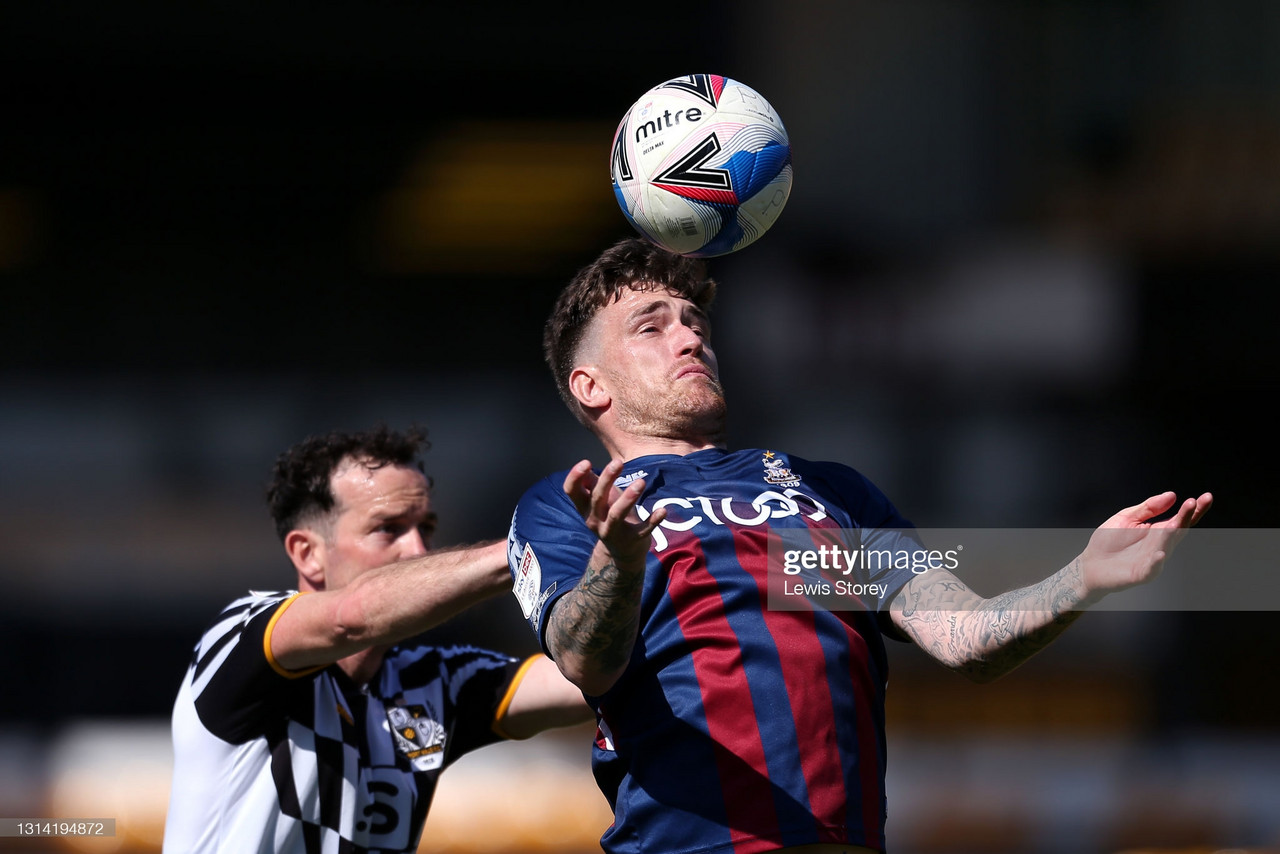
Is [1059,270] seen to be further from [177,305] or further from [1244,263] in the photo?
[177,305]

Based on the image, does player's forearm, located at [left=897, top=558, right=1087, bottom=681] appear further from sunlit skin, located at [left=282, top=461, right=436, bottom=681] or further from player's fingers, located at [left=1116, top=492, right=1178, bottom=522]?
sunlit skin, located at [left=282, top=461, right=436, bottom=681]

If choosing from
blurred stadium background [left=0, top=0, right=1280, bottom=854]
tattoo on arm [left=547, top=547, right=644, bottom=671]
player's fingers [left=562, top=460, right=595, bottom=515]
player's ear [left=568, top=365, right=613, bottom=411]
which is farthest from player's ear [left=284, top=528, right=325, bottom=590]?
blurred stadium background [left=0, top=0, right=1280, bottom=854]

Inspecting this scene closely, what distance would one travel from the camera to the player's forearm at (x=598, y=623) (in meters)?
2.26

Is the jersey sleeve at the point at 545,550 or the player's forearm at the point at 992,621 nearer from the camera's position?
the player's forearm at the point at 992,621

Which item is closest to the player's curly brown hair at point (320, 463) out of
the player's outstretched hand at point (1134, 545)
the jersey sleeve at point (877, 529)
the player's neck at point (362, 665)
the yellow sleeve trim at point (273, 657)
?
the player's neck at point (362, 665)

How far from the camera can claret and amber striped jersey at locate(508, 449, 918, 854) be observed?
7.98ft

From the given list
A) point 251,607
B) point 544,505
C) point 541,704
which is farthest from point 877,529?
point 251,607

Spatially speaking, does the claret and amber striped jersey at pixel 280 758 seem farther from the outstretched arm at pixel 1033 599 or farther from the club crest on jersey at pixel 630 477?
the outstretched arm at pixel 1033 599

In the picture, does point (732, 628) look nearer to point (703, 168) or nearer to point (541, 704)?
point (703, 168)

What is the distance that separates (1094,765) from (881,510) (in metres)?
5.64

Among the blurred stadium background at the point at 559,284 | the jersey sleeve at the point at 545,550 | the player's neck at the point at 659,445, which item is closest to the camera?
the jersey sleeve at the point at 545,550

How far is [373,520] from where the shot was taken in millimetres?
4043

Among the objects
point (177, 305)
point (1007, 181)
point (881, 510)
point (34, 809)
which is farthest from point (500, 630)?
point (881, 510)

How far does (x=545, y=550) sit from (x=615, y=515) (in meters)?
0.54
